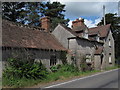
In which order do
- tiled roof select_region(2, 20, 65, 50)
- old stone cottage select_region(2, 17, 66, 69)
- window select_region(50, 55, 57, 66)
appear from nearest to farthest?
old stone cottage select_region(2, 17, 66, 69) < tiled roof select_region(2, 20, 65, 50) < window select_region(50, 55, 57, 66)

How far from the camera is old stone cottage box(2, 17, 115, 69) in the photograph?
1315cm

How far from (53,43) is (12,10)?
18.7 meters

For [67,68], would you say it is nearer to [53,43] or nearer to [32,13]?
[53,43]

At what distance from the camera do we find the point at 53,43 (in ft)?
58.4

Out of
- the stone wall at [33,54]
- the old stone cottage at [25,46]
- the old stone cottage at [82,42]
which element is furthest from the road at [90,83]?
the old stone cottage at [82,42]

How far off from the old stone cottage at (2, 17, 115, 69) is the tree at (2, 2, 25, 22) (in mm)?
13559

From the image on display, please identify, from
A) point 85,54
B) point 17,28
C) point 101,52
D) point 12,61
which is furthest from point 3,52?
point 101,52

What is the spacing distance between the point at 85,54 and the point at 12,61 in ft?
36.9

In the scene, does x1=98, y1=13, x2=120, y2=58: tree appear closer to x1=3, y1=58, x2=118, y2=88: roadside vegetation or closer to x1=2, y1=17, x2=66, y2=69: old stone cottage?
x1=2, y1=17, x2=66, y2=69: old stone cottage

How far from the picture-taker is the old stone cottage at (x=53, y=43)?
518 inches

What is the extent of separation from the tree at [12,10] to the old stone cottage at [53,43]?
13.6m

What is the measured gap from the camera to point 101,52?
21.2m

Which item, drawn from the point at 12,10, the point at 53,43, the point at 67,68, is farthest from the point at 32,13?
the point at 67,68

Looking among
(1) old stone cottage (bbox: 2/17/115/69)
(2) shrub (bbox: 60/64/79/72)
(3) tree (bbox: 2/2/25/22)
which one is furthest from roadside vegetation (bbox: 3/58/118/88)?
(3) tree (bbox: 2/2/25/22)
